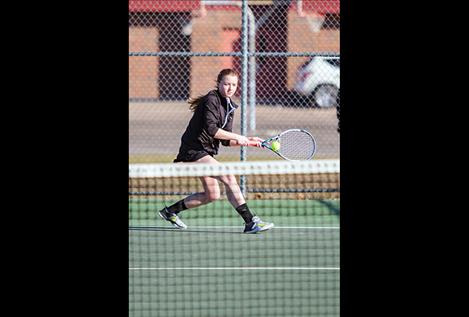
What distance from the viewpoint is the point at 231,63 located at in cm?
2442

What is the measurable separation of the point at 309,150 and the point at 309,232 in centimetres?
73

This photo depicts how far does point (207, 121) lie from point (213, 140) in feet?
0.74

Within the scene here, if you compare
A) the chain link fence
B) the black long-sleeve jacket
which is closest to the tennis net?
the black long-sleeve jacket

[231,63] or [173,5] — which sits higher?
[173,5]

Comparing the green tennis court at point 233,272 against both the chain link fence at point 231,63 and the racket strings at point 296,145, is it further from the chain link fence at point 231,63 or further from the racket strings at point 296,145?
the chain link fence at point 231,63

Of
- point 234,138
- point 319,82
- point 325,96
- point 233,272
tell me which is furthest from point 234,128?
point 233,272

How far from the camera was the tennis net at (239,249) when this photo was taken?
221 inches

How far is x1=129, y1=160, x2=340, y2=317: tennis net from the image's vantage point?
561 centimetres

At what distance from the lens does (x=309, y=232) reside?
8.48 m

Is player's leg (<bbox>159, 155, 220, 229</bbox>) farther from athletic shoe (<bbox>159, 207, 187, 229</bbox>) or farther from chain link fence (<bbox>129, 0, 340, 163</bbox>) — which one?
chain link fence (<bbox>129, 0, 340, 163</bbox>)

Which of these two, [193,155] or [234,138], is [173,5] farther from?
[234,138]
